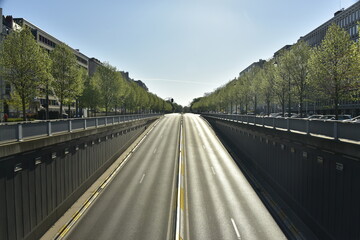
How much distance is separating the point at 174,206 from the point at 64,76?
93.5 feet

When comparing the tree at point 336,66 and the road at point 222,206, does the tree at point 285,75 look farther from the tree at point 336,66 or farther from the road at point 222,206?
the road at point 222,206

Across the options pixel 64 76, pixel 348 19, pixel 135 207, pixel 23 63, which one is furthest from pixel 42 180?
pixel 348 19

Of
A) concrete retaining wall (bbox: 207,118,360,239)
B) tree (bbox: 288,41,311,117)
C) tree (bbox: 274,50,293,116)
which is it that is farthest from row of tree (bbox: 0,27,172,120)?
tree (bbox: 288,41,311,117)

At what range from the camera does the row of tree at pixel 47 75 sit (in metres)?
27.9

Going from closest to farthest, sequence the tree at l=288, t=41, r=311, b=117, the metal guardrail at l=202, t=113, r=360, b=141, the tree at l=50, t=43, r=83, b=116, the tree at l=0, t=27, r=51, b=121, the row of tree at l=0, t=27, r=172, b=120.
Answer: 1. the metal guardrail at l=202, t=113, r=360, b=141
2. the tree at l=0, t=27, r=51, b=121
3. the row of tree at l=0, t=27, r=172, b=120
4. the tree at l=50, t=43, r=83, b=116
5. the tree at l=288, t=41, r=311, b=117

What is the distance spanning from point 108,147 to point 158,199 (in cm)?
1299

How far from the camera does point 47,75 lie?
29375mm

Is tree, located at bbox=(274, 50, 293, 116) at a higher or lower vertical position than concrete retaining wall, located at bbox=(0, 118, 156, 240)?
higher

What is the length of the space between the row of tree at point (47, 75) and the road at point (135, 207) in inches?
508

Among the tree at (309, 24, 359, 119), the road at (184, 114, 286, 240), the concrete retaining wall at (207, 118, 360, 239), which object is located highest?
the tree at (309, 24, 359, 119)

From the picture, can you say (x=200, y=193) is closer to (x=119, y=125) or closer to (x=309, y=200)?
(x=309, y=200)

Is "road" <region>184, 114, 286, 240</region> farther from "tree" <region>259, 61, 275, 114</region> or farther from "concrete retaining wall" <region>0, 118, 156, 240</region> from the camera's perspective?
"tree" <region>259, 61, 275, 114</region>

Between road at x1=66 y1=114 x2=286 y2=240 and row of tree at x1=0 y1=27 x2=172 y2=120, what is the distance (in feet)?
44.9

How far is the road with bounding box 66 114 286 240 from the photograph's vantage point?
53.2ft
